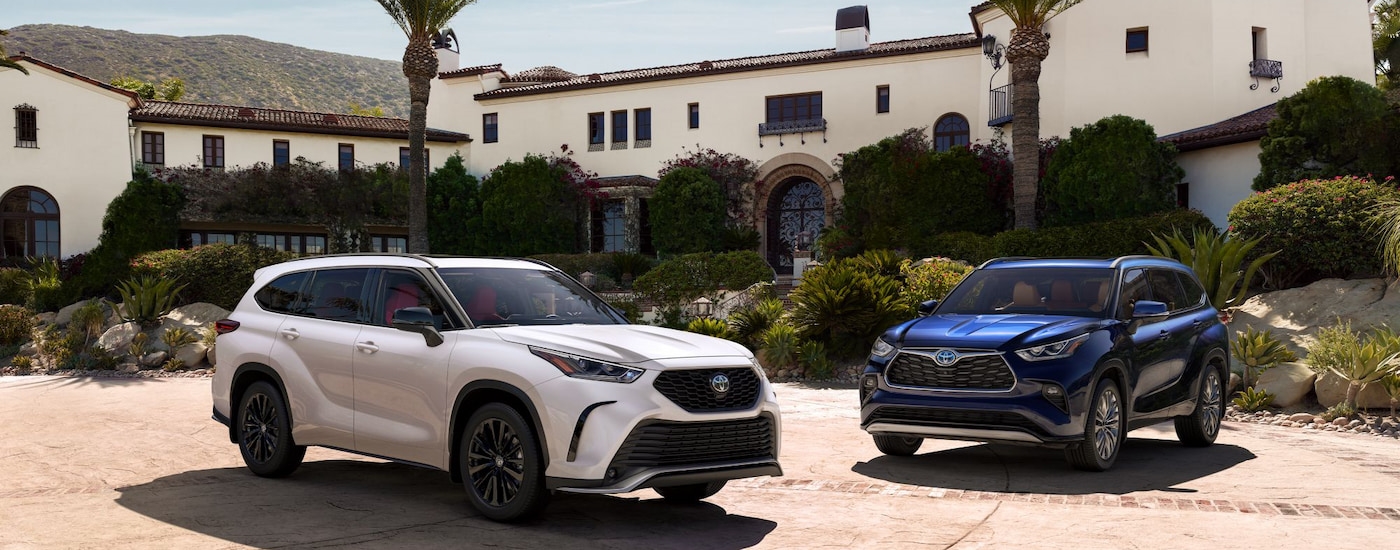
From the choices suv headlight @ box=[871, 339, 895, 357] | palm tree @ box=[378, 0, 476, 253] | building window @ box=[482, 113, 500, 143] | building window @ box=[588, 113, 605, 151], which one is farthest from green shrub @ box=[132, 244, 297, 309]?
suv headlight @ box=[871, 339, 895, 357]

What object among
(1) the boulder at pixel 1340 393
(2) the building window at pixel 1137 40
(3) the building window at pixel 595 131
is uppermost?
(2) the building window at pixel 1137 40

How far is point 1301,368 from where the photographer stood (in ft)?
44.8

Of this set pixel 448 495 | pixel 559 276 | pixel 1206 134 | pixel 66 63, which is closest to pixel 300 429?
pixel 448 495

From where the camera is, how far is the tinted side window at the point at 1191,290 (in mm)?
11195

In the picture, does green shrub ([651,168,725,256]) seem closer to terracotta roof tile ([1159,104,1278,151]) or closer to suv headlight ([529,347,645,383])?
terracotta roof tile ([1159,104,1278,151])

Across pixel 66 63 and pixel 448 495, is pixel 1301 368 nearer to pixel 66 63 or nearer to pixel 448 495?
pixel 448 495

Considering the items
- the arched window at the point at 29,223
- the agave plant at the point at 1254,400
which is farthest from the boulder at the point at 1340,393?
the arched window at the point at 29,223

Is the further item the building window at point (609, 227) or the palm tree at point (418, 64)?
the building window at point (609, 227)

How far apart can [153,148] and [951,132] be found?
25.8 m

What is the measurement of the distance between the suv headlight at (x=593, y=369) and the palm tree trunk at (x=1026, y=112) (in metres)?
22.6

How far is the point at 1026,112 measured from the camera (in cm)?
2794

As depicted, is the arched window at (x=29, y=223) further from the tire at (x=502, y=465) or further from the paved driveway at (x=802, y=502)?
the tire at (x=502, y=465)

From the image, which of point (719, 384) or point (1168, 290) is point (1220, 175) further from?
point (719, 384)

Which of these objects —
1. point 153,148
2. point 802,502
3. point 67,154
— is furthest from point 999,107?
point 67,154
